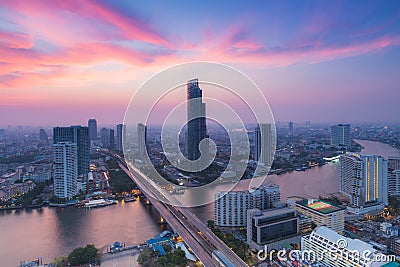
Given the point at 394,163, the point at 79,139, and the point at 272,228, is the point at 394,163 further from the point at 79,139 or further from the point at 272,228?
the point at 79,139

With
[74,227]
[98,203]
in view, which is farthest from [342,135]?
[74,227]

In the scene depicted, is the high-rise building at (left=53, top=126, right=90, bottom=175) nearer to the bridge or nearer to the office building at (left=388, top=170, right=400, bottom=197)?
the bridge

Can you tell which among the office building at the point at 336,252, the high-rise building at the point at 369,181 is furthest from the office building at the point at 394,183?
the office building at the point at 336,252

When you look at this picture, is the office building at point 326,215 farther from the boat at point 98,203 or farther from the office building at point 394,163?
the boat at point 98,203

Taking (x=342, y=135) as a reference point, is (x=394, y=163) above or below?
below

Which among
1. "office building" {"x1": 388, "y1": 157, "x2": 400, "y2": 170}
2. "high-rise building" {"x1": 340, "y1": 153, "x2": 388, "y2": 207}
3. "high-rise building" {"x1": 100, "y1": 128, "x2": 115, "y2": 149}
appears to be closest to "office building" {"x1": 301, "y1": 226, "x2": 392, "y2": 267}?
"high-rise building" {"x1": 340, "y1": 153, "x2": 388, "y2": 207}

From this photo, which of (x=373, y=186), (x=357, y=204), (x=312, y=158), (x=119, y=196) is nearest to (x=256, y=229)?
(x=357, y=204)

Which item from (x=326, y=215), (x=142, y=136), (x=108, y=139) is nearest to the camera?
(x=142, y=136)
